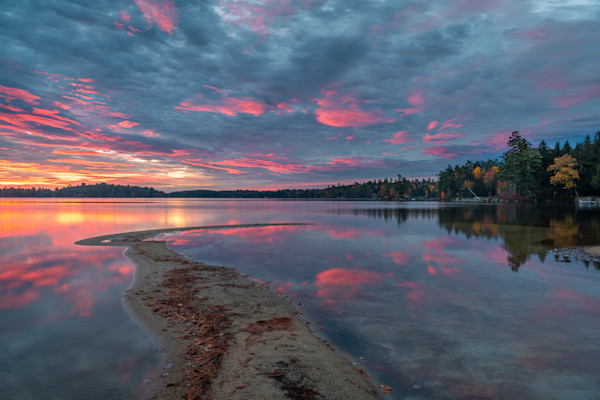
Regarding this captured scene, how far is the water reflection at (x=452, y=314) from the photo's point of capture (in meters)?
6.80

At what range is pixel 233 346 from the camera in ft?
26.2

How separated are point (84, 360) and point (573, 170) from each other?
140m

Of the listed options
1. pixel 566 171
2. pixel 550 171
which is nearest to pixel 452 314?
pixel 566 171

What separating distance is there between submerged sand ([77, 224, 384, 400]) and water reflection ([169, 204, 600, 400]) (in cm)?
99

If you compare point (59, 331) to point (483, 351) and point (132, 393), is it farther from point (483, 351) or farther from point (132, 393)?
point (483, 351)

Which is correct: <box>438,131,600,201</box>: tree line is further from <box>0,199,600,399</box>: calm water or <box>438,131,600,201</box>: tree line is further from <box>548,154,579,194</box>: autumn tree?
<box>0,199,600,399</box>: calm water

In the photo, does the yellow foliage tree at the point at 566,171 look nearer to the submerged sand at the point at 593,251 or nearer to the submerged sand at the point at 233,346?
the submerged sand at the point at 593,251

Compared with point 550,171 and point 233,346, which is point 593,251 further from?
point 550,171

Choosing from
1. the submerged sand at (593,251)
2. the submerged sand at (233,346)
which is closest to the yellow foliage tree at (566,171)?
the submerged sand at (593,251)

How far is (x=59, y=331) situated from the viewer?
30.9 feet

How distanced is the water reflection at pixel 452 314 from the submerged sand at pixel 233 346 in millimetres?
990

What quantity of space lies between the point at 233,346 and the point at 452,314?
773cm

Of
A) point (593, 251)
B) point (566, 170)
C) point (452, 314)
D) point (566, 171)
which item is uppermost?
point (566, 170)

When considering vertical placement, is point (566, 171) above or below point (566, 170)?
below
